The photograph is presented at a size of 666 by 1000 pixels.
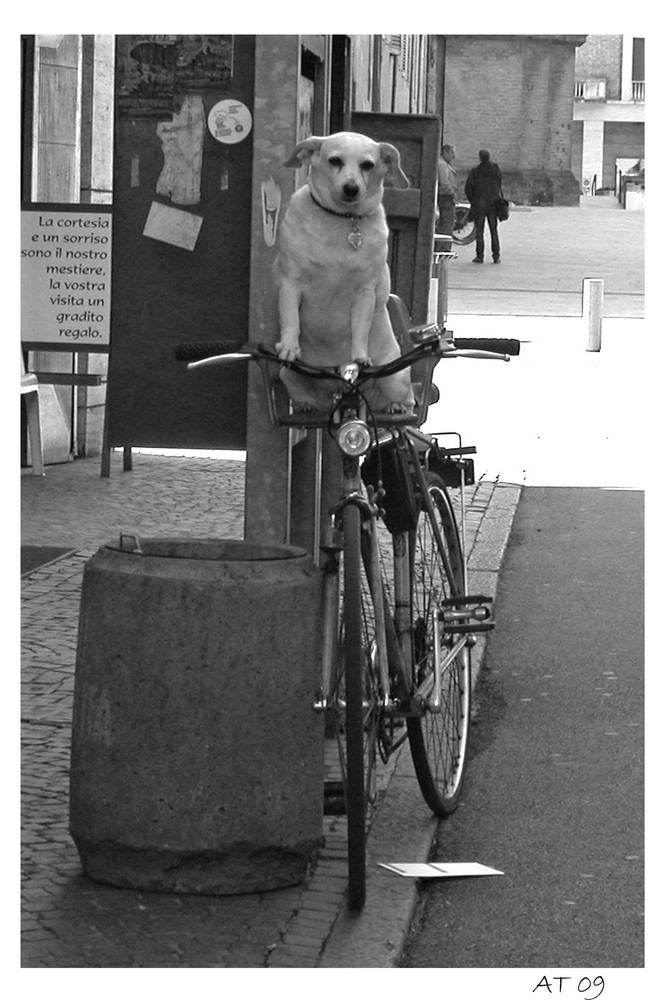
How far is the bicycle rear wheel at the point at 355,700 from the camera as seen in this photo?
13.9ft

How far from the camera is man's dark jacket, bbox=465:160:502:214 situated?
34.6 meters

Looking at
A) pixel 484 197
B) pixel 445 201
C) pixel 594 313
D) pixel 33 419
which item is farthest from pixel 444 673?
pixel 484 197

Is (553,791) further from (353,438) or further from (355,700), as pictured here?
(353,438)

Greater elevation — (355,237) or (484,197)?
(484,197)

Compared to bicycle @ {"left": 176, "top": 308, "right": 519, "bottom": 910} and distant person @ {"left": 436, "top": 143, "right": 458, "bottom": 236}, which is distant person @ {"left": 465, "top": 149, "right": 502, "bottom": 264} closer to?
distant person @ {"left": 436, "top": 143, "right": 458, "bottom": 236}

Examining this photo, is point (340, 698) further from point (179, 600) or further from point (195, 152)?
point (195, 152)

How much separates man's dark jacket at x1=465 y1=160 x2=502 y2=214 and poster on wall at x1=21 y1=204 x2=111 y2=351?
24708mm

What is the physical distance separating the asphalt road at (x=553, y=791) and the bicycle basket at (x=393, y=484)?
0.92 meters

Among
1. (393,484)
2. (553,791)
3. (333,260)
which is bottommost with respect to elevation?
(553,791)

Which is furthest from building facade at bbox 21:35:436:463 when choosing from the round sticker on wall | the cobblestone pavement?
the round sticker on wall

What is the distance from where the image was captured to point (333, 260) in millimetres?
4961

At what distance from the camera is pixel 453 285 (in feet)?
101

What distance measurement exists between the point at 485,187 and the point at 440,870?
31257mm

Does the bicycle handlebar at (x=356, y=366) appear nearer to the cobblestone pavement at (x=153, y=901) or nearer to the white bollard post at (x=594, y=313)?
the cobblestone pavement at (x=153, y=901)
